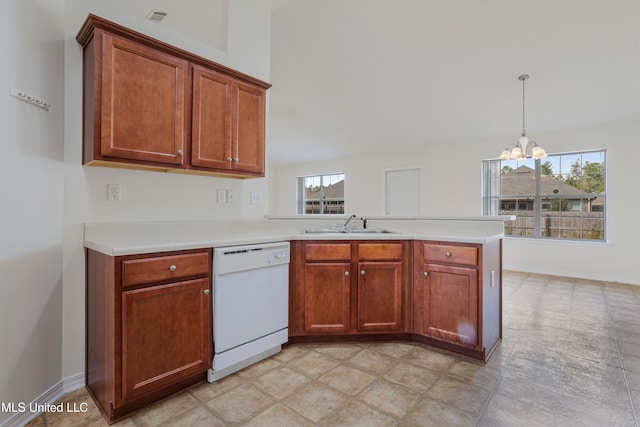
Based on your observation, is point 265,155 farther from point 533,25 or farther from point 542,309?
point 542,309

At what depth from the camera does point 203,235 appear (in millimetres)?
2154

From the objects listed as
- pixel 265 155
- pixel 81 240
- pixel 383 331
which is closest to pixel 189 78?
pixel 265 155

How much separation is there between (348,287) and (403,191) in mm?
4524

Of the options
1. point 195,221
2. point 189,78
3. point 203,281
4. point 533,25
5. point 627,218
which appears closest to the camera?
point 203,281

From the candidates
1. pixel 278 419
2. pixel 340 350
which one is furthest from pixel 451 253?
pixel 278 419

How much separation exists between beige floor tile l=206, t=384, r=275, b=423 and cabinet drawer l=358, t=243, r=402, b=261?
3.73ft

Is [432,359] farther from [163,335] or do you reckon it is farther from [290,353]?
[163,335]

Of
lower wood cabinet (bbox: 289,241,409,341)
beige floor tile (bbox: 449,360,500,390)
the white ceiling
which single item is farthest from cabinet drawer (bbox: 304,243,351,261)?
the white ceiling

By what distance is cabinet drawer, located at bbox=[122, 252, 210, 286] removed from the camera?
1.51 meters

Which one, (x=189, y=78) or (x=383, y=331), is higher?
(x=189, y=78)

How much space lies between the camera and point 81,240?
1831mm

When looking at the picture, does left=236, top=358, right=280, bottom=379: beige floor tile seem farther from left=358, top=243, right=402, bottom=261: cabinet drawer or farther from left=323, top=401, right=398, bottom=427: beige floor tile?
left=358, top=243, right=402, bottom=261: cabinet drawer

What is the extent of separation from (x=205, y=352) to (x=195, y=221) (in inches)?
38.1

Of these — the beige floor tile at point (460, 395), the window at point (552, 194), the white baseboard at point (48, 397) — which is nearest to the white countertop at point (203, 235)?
the white baseboard at point (48, 397)
